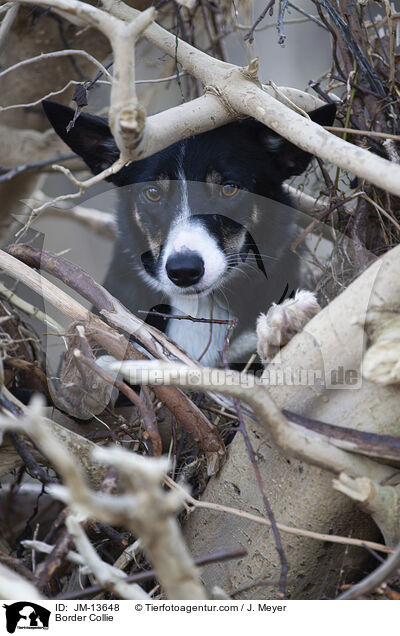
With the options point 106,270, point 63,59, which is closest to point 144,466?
point 106,270

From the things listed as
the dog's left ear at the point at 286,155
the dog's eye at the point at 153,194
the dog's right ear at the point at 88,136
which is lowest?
the dog's eye at the point at 153,194

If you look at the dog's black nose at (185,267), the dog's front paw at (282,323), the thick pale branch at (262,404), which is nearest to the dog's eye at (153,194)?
the dog's black nose at (185,267)

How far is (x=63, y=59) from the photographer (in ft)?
7.65

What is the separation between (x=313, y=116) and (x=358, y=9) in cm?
44

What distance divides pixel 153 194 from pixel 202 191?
17cm

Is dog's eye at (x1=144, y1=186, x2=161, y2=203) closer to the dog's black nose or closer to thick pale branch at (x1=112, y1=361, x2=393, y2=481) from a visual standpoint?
the dog's black nose

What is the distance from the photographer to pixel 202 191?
1.91 meters

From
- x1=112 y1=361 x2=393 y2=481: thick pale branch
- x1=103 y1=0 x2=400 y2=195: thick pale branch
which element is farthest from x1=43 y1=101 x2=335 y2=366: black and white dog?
x1=112 y1=361 x2=393 y2=481: thick pale branch

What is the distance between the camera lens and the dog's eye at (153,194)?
6.45 feet

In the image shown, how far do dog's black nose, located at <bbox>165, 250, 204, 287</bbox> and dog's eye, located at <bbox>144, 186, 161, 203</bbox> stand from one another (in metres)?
0.30

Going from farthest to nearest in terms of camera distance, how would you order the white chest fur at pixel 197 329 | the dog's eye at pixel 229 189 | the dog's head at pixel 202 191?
the white chest fur at pixel 197 329 → the dog's eye at pixel 229 189 → the dog's head at pixel 202 191
